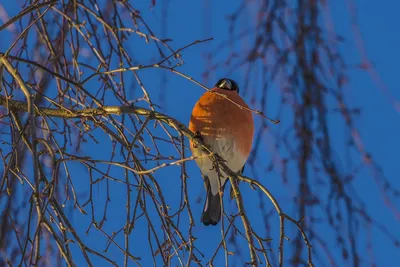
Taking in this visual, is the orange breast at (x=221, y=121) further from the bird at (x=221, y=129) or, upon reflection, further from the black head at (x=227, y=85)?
the black head at (x=227, y=85)

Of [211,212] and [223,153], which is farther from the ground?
[223,153]

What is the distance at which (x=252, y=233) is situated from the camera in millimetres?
1311

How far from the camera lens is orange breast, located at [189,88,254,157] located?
2184 millimetres

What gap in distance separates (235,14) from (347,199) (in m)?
0.52

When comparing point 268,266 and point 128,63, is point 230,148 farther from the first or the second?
point 268,266

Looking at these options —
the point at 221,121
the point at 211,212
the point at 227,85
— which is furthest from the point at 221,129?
the point at 227,85

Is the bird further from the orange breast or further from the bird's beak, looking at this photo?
the bird's beak

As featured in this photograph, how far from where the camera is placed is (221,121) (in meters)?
2.19

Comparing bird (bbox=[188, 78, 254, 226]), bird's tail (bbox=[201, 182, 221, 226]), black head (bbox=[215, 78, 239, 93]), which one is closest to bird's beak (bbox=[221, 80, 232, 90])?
black head (bbox=[215, 78, 239, 93])

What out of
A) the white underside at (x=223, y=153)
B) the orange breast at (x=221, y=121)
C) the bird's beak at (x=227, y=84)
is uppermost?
the bird's beak at (x=227, y=84)

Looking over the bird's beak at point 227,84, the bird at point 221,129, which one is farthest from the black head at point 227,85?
the bird at point 221,129

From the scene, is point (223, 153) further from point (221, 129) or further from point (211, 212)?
point (211, 212)

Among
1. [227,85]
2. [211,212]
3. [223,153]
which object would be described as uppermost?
[227,85]

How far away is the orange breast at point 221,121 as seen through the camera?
2184 mm
